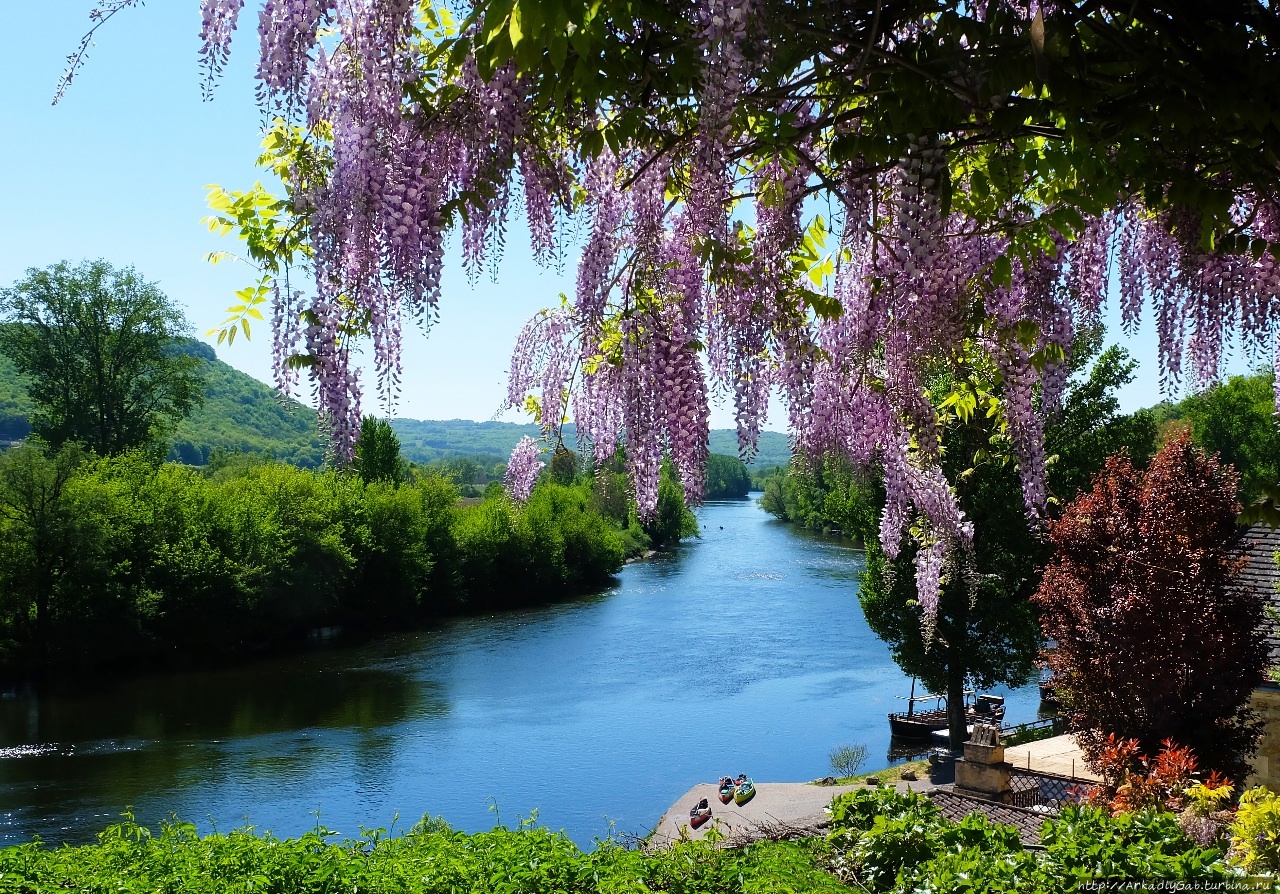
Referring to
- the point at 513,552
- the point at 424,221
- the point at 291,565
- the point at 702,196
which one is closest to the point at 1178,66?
the point at 702,196

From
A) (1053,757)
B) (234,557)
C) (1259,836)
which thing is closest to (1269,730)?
(1053,757)

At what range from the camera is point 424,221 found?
327 centimetres

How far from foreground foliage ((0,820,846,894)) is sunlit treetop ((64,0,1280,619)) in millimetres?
3017

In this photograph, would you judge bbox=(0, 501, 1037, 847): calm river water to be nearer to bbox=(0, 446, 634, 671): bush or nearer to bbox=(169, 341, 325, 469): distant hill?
bbox=(0, 446, 634, 671): bush

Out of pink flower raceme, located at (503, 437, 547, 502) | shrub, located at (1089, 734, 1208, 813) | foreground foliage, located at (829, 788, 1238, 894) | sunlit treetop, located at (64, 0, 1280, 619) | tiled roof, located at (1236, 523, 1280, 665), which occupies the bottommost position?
shrub, located at (1089, 734, 1208, 813)

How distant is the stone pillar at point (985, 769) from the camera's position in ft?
38.3

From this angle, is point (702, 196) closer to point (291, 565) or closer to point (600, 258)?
point (600, 258)

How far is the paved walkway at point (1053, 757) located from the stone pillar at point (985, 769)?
336 cm

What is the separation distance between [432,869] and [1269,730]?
9819mm

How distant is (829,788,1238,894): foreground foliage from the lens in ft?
17.6

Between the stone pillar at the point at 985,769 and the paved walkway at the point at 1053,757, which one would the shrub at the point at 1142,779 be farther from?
the paved walkway at the point at 1053,757

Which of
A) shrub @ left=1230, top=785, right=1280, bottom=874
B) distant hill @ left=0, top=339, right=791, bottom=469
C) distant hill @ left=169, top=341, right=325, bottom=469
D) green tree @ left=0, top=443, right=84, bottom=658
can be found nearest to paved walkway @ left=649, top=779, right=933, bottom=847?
shrub @ left=1230, top=785, right=1280, bottom=874

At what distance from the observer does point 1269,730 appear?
38.6 ft

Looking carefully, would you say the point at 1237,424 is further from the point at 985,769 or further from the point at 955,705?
the point at 985,769
